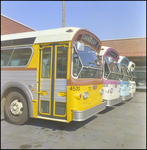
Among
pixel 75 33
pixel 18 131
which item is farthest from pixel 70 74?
pixel 18 131

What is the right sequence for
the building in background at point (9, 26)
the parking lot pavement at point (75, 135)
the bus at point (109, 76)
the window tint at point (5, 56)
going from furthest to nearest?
the building in background at point (9, 26) → the bus at point (109, 76) → the window tint at point (5, 56) → the parking lot pavement at point (75, 135)

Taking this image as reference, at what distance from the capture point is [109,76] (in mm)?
7500

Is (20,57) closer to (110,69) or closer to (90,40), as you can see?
(90,40)

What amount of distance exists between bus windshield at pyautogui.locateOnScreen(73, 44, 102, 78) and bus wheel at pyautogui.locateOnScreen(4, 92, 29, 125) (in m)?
1.98

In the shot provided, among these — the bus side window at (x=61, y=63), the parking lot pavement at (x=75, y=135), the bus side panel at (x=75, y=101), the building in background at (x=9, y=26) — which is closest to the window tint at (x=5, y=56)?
the bus side window at (x=61, y=63)

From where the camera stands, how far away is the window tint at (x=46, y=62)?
4.71 m

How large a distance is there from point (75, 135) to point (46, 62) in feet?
7.43

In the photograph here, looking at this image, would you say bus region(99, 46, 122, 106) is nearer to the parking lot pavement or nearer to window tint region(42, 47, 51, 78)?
the parking lot pavement

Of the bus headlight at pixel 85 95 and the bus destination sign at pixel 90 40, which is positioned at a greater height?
Result: the bus destination sign at pixel 90 40

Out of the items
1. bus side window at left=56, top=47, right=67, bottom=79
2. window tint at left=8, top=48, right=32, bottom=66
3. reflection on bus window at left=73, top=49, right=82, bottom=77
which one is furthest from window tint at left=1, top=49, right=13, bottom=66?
reflection on bus window at left=73, top=49, right=82, bottom=77

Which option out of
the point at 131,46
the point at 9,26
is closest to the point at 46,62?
the point at 9,26

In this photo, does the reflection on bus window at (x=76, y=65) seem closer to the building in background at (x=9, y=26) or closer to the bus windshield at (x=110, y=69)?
the bus windshield at (x=110, y=69)

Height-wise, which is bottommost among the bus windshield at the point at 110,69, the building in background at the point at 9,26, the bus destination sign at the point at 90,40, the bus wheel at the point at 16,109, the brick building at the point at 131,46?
the bus wheel at the point at 16,109

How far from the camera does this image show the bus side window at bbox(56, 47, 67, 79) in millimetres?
4461
